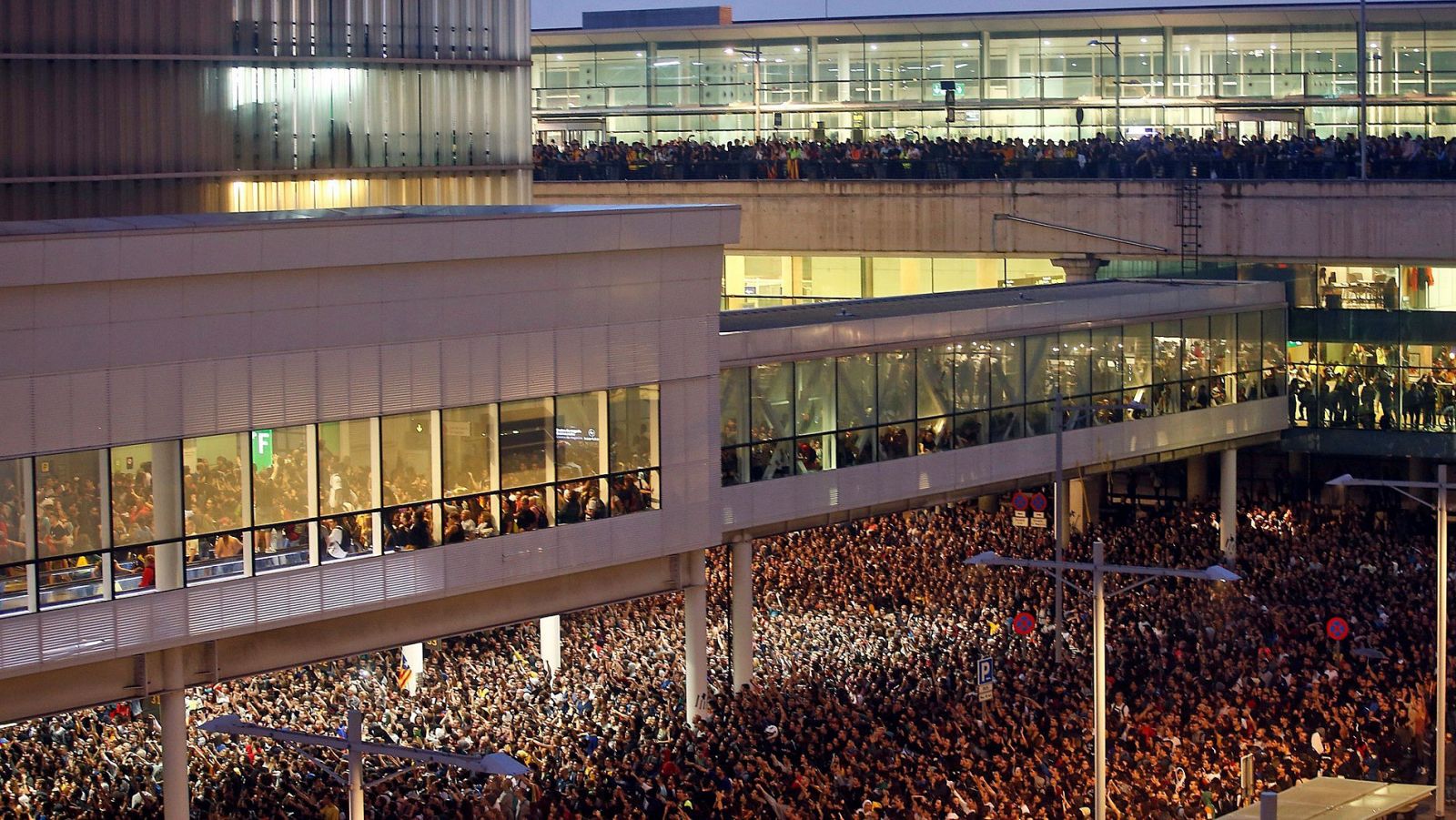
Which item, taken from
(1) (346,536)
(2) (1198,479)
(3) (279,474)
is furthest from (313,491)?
(2) (1198,479)

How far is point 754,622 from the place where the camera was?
42.2m

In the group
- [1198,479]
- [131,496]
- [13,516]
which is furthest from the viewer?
[1198,479]

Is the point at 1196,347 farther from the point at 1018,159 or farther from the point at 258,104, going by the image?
the point at 258,104

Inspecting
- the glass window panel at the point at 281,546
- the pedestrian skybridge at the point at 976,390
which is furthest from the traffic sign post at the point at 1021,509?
the glass window panel at the point at 281,546

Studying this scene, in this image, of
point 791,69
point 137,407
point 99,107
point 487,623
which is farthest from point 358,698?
point 791,69

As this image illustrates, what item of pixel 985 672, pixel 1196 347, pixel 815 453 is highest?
pixel 1196 347

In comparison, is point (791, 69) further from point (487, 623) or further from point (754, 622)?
point (487, 623)

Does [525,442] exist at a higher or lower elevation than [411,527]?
higher

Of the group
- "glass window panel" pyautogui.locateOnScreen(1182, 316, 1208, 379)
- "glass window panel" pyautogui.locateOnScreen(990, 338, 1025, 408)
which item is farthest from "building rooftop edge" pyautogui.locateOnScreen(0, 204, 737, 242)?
"glass window panel" pyautogui.locateOnScreen(1182, 316, 1208, 379)

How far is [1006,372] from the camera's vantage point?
144 feet

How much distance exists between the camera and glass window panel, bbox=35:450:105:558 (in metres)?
27.2

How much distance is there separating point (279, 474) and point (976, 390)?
17396mm

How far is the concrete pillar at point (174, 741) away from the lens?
93.4 ft

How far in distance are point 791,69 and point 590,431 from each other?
4785 centimetres
